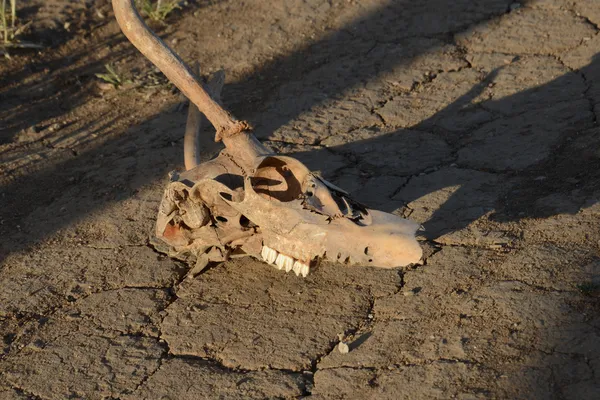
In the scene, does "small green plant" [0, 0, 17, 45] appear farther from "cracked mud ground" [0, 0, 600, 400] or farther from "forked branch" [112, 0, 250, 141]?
"forked branch" [112, 0, 250, 141]

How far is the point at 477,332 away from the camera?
312 centimetres

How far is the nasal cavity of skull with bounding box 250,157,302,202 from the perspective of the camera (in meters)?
3.63

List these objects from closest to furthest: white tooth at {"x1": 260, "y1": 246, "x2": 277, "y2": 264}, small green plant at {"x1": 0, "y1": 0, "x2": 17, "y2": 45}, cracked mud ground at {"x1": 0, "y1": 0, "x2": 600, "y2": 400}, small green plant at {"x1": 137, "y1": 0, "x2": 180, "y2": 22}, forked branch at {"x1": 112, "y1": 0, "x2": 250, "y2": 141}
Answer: cracked mud ground at {"x1": 0, "y1": 0, "x2": 600, "y2": 400} → white tooth at {"x1": 260, "y1": 246, "x2": 277, "y2": 264} → forked branch at {"x1": 112, "y1": 0, "x2": 250, "y2": 141} → small green plant at {"x1": 0, "y1": 0, "x2": 17, "y2": 45} → small green plant at {"x1": 137, "y1": 0, "x2": 180, "y2": 22}

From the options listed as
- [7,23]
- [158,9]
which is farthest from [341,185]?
[7,23]

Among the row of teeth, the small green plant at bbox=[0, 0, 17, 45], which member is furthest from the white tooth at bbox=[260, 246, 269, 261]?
the small green plant at bbox=[0, 0, 17, 45]

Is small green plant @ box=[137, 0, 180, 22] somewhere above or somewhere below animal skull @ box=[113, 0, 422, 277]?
above

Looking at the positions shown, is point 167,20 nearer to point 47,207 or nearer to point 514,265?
point 47,207

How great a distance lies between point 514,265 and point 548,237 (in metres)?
0.25

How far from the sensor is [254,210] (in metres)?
A: 3.49

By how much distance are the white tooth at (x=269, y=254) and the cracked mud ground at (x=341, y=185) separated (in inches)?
5.5

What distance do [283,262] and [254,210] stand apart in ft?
0.80

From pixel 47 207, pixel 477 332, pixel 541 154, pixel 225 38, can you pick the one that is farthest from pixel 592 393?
pixel 225 38

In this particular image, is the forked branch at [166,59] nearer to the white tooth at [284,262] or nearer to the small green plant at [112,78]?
the white tooth at [284,262]

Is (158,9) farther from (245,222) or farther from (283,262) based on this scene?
(283,262)
